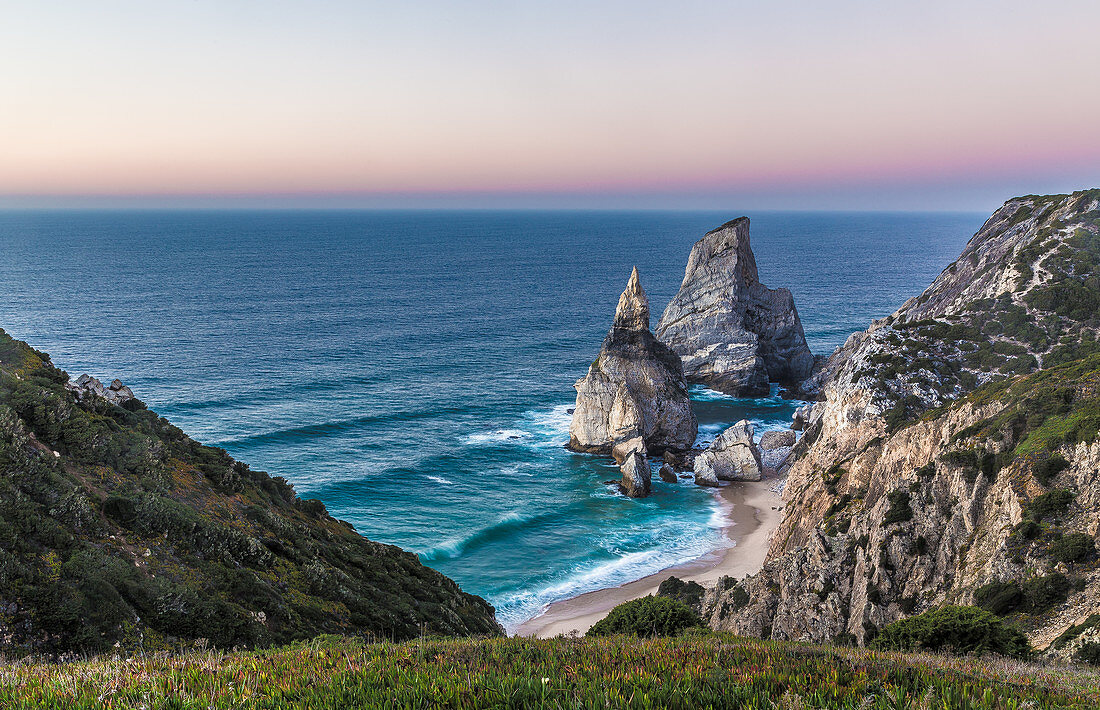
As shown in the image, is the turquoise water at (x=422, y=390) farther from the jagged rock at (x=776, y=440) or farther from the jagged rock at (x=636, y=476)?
the jagged rock at (x=776, y=440)

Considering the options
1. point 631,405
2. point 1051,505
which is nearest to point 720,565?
point 631,405

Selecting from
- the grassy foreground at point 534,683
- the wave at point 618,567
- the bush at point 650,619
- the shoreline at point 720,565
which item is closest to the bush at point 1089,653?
the grassy foreground at point 534,683

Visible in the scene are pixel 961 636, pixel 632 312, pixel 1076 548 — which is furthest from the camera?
pixel 632 312

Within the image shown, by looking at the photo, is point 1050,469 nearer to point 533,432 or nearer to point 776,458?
point 776,458

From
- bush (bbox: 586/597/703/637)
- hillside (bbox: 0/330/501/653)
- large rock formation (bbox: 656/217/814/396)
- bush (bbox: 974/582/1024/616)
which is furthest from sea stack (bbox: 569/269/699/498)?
bush (bbox: 974/582/1024/616)

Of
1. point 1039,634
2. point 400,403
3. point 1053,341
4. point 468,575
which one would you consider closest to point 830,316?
point 1053,341

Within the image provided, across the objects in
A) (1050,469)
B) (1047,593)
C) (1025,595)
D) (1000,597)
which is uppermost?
(1050,469)

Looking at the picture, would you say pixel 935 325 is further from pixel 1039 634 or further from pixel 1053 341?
pixel 1039 634

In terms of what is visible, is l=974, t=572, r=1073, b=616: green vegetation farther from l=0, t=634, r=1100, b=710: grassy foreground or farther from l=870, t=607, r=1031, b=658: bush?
l=0, t=634, r=1100, b=710: grassy foreground
